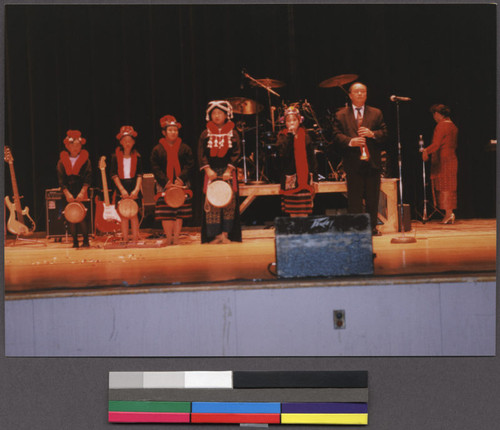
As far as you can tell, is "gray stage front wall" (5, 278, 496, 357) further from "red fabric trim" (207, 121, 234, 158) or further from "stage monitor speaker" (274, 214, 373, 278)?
"red fabric trim" (207, 121, 234, 158)

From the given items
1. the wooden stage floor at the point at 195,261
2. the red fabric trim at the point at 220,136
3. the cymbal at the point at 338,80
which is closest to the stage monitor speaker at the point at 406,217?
the wooden stage floor at the point at 195,261

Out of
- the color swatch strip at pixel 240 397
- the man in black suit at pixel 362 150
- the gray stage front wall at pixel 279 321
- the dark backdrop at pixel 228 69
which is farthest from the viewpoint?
the man in black suit at pixel 362 150

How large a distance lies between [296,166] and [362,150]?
0.51 m

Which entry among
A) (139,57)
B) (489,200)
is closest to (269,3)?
(139,57)

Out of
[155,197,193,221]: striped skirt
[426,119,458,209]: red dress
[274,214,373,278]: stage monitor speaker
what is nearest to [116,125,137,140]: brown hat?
[155,197,193,221]: striped skirt

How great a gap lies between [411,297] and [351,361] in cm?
62

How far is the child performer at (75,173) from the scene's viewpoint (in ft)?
14.2

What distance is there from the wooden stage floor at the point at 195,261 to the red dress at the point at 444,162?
22 centimetres

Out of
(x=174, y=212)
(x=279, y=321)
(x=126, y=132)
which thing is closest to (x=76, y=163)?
(x=126, y=132)

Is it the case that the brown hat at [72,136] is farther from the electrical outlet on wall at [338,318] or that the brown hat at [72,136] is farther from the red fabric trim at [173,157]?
the electrical outlet on wall at [338,318]

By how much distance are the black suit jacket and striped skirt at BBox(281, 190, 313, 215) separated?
37 centimetres

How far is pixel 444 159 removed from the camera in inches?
169

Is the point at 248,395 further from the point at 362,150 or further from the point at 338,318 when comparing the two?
the point at 362,150

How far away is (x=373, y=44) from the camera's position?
167 inches
